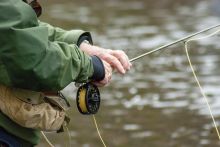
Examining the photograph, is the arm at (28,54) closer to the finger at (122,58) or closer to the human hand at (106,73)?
the human hand at (106,73)

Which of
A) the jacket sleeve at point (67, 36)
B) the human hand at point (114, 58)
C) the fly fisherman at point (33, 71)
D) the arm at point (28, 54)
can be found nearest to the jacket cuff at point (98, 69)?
the fly fisherman at point (33, 71)

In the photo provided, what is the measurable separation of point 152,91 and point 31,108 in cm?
591

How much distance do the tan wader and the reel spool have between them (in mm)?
241

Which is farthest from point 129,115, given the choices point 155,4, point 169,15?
point 155,4

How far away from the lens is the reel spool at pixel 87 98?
3406 mm

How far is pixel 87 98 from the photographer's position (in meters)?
3.41

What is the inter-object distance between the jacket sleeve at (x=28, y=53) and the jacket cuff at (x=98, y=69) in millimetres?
222

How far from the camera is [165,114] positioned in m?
7.71

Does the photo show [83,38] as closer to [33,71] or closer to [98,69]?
[98,69]

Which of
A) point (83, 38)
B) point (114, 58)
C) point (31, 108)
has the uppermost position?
point (83, 38)

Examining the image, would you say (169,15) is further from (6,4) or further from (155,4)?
(6,4)

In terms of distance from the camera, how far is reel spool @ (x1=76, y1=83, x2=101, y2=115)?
3406mm

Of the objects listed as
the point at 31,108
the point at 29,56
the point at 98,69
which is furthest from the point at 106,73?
the point at 29,56

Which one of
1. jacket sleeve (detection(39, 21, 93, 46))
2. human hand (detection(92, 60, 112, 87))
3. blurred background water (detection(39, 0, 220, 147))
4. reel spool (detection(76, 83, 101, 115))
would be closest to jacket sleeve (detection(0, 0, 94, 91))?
human hand (detection(92, 60, 112, 87))
